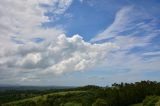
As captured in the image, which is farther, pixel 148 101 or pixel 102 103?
pixel 102 103

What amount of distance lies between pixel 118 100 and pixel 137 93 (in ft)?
54.5

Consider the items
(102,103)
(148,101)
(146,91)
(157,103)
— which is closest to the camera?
(157,103)

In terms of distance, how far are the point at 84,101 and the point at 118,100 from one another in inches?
985

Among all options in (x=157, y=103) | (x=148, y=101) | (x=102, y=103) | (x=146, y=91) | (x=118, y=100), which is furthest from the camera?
(x=146, y=91)

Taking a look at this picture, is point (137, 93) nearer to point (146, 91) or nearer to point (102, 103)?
point (146, 91)

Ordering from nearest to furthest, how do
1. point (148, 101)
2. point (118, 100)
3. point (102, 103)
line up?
1. point (148, 101)
2. point (102, 103)
3. point (118, 100)

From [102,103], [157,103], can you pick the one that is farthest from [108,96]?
[157,103]

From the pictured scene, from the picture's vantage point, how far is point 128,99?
602 ft

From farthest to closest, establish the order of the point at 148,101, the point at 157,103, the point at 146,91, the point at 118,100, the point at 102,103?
the point at 146,91 → the point at 118,100 → the point at 102,103 → the point at 148,101 → the point at 157,103

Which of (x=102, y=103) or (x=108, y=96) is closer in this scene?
(x=102, y=103)

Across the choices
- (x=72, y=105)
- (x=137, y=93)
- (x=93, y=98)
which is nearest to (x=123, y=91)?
(x=137, y=93)

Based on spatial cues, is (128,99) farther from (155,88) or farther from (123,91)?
(155,88)

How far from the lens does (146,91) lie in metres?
195

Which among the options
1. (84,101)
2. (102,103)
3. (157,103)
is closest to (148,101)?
(157,103)
